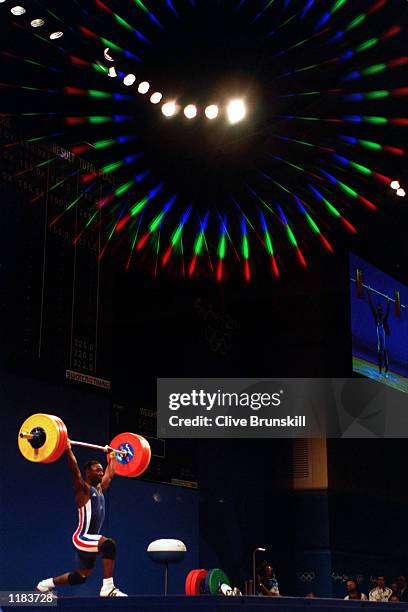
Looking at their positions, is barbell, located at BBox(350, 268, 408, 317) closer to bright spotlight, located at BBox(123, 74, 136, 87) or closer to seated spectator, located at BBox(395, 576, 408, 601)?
seated spectator, located at BBox(395, 576, 408, 601)

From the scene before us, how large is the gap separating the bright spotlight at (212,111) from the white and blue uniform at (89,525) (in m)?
3.83

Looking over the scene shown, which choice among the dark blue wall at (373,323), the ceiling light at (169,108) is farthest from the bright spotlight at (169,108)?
the dark blue wall at (373,323)

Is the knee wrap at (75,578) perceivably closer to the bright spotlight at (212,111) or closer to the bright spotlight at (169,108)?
the bright spotlight at (169,108)

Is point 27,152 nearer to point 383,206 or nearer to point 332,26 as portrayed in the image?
point 332,26

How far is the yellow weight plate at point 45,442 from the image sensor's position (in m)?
7.39

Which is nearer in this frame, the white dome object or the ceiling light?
the white dome object

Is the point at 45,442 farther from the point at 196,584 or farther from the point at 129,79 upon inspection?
the point at 129,79

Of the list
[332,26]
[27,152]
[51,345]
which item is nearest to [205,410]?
[51,345]

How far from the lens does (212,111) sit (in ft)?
28.8

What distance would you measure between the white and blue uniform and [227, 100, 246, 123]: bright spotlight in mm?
Answer: 3978

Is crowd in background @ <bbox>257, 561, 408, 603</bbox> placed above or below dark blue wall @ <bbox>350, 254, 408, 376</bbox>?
below

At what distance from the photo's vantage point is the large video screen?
1242 cm

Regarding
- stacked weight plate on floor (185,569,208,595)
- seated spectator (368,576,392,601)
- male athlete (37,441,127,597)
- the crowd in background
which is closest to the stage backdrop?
male athlete (37,441,127,597)

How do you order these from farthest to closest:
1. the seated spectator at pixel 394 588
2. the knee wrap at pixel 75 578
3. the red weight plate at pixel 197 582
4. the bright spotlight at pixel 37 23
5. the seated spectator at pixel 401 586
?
the seated spectator at pixel 401 586
the seated spectator at pixel 394 588
the red weight plate at pixel 197 582
the knee wrap at pixel 75 578
the bright spotlight at pixel 37 23
